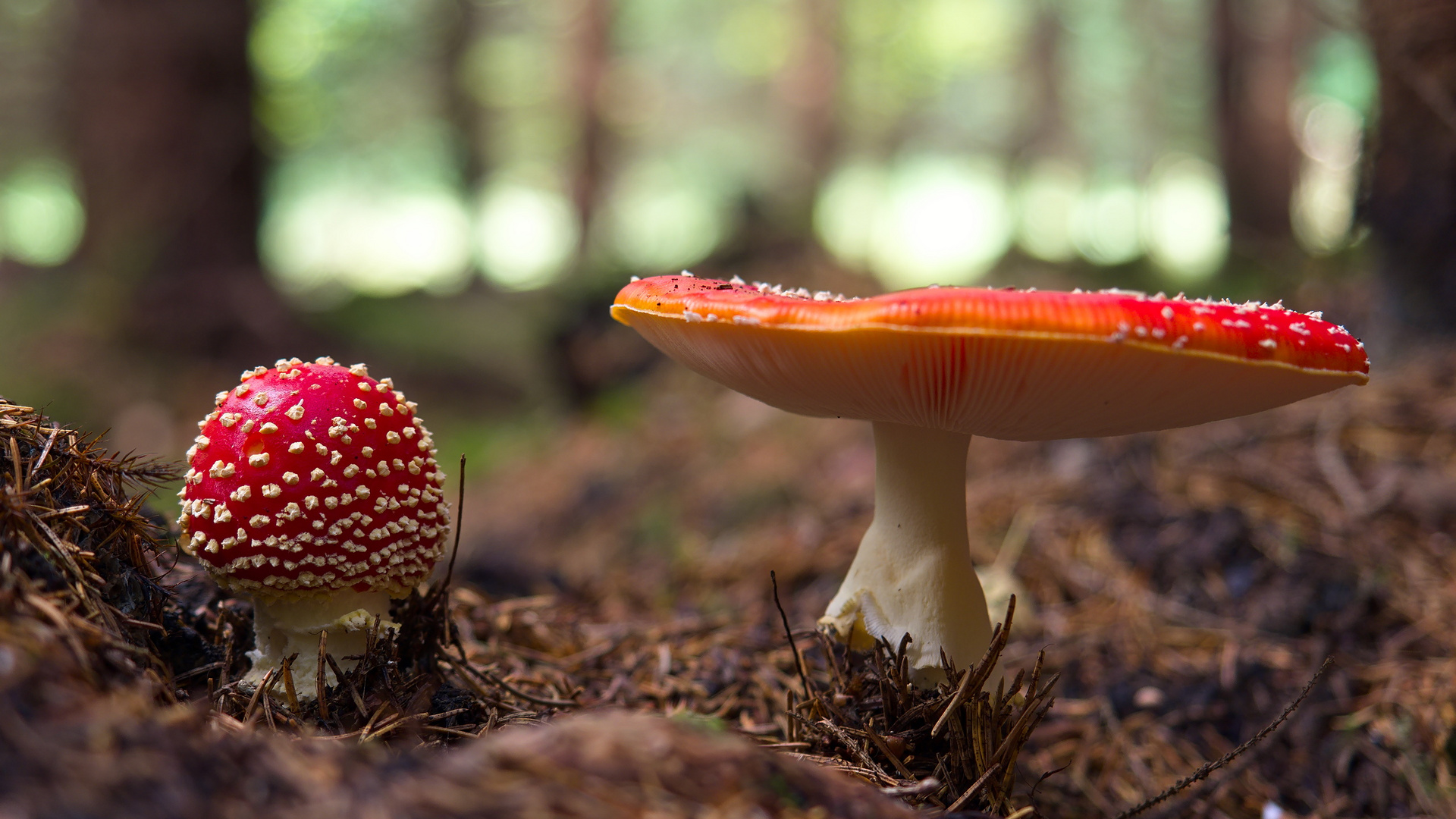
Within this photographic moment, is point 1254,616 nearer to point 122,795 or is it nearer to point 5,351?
point 122,795

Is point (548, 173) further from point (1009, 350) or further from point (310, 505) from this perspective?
point (1009, 350)

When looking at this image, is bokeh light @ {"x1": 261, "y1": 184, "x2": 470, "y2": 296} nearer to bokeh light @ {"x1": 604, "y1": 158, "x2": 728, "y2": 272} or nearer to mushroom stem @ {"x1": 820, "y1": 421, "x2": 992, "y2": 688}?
bokeh light @ {"x1": 604, "y1": 158, "x2": 728, "y2": 272}

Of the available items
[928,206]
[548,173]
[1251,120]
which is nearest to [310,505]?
[1251,120]

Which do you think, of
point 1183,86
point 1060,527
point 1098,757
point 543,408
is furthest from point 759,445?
point 1183,86

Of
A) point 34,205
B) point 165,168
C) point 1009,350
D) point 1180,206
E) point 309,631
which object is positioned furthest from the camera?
point 1180,206

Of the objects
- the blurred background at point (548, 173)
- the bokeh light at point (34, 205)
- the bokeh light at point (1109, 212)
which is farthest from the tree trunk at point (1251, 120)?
the bokeh light at point (34, 205)

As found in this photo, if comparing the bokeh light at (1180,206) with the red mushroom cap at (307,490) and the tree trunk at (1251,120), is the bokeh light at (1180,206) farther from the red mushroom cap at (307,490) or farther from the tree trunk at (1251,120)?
the red mushroom cap at (307,490)

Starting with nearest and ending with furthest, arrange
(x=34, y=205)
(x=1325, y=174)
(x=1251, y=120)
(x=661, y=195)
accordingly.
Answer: (x=1251, y=120)
(x=1325, y=174)
(x=34, y=205)
(x=661, y=195)
